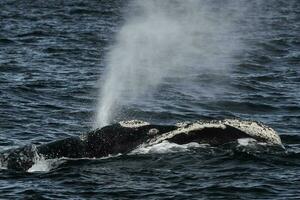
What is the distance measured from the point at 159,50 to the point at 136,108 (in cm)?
1935

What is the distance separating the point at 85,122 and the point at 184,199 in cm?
1090

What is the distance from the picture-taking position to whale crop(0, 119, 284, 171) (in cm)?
2312

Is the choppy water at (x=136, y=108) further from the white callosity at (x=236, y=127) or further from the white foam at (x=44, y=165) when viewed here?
the white callosity at (x=236, y=127)

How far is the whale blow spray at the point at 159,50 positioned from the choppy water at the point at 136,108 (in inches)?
28.0

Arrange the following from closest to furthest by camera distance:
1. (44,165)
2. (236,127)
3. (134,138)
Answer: (44,165)
(134,138)
(236,127)

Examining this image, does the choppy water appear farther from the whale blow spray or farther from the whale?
the whale blow spray

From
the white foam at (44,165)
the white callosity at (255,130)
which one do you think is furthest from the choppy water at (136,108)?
the white callosity at (255,130)

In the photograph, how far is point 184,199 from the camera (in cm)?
1925

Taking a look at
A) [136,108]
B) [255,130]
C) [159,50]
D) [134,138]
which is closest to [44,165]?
[134,138]

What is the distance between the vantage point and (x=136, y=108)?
32.5 meters

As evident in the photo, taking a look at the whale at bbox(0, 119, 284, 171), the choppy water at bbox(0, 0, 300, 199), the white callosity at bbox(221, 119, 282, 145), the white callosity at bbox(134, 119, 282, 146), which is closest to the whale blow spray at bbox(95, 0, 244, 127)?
the choppy water at bbox(0, 0, 300, 199)

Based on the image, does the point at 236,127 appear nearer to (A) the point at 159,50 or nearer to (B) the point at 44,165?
(B) the point at 44,165

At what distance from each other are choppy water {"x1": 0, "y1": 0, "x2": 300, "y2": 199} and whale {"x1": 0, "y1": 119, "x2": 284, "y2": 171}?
56cm

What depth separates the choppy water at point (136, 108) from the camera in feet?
66.6
